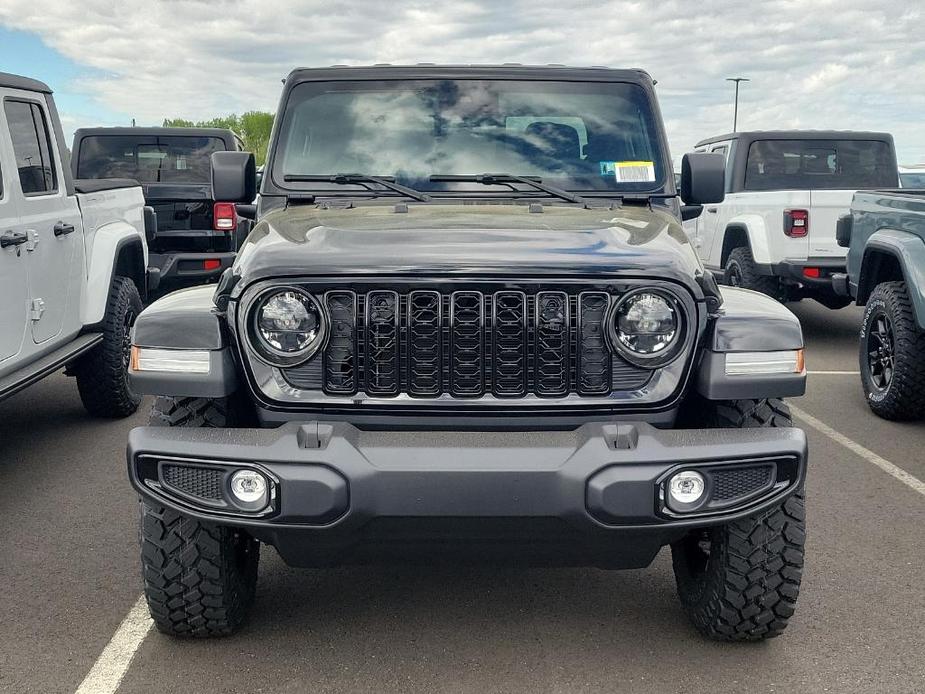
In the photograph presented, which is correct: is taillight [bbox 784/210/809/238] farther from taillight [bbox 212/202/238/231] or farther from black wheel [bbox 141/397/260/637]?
black wheel [bbox 141/397/260/637]

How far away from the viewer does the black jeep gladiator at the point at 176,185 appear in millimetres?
9984

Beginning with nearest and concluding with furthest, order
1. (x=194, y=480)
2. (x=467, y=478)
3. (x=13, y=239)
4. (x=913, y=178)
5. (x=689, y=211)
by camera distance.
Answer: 1. (x=467, y=478)
2. (x=194, y=480)
3. (x=689, y=211)
4. (x=13, y=239)
5. (x=913, y=178)

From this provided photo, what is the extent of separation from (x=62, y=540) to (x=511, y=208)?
97.1 inches

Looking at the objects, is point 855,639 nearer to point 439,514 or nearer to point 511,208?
point 439,514

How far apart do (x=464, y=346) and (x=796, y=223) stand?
7378 mm

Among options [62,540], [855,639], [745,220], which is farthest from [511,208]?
[745,220]

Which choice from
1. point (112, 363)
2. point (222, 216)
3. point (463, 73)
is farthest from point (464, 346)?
point (222, 216)

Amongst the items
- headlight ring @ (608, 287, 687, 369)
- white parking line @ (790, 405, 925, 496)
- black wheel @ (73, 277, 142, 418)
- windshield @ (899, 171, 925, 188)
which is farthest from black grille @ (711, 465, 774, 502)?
windshield @ (899, 171, 925, 188)

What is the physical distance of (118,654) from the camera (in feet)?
11.6

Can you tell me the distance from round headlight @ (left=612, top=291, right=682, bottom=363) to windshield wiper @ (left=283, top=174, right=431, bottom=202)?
127 cm

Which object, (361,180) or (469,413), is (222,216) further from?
(469,413)

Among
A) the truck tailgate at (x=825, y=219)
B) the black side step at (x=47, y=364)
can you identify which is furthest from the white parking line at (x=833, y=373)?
the black side step at (x=47, y=364)

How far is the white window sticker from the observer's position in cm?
442

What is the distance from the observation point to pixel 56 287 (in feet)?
19.0
